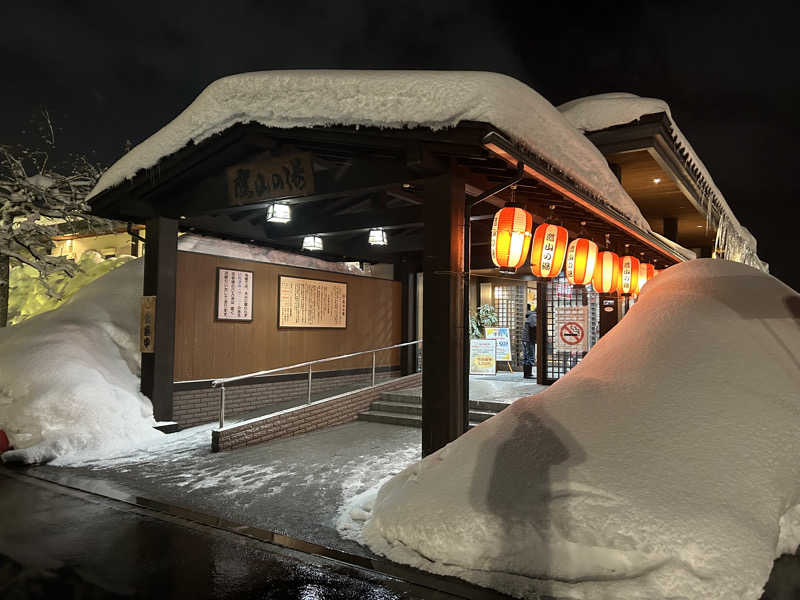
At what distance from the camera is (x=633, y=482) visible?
13.8ft

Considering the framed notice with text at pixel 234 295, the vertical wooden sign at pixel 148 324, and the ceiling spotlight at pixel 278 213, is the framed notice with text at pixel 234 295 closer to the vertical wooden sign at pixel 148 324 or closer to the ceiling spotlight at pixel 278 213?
the vertical wooden sign at pixel 148 324

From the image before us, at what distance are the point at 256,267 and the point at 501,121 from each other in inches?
306

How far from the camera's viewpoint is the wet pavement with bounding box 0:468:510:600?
13.2 ft

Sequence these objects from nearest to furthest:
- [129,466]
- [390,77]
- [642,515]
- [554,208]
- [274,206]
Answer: [642,515] < [390,77] < [129,466] < [554,208] < [274,206]

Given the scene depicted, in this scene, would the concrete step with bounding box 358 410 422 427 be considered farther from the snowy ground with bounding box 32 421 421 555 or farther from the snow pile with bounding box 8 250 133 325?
the snow pile with bounding box 8 250 133 325

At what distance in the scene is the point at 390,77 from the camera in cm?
649

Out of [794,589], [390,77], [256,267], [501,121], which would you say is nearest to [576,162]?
[501,121]

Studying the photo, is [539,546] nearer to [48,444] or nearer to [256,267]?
[48,444]

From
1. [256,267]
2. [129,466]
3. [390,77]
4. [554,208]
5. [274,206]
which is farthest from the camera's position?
[256,267]

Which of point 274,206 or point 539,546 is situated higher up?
point 274,206

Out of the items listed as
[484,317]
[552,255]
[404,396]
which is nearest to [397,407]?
[404,396]

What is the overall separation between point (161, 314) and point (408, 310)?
7.79m

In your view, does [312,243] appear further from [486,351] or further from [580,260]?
[486,351]

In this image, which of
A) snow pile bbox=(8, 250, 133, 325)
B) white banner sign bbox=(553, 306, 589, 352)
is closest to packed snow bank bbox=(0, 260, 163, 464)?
snow pile bbox=(8, 250, 133, 325)
